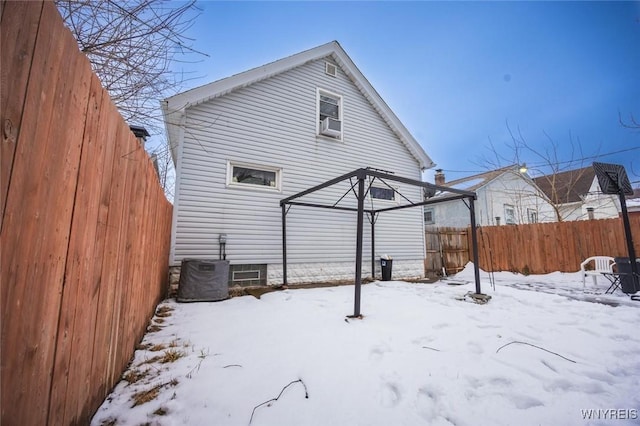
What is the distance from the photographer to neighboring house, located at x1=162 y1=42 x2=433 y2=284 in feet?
19.2

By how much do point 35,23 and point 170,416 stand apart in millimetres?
2086

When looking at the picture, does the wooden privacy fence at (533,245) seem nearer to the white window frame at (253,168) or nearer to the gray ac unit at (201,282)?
the white window frame at (253,168)

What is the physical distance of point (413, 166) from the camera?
30.0ft

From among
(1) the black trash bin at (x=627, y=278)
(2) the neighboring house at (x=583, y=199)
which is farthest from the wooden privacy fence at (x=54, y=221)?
(2) the neighboring house at (x=583, y=199)

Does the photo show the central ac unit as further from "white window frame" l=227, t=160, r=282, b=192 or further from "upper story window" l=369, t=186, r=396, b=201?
"upper story window" l=369, t=186, r=396, b=201

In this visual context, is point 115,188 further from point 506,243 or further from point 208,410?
point 506,243

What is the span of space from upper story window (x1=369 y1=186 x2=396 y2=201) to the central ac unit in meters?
2.10

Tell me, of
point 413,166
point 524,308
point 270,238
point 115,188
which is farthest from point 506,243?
point 115,188

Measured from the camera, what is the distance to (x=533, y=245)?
947cm

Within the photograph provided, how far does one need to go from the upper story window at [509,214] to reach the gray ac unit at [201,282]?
56.9 ft

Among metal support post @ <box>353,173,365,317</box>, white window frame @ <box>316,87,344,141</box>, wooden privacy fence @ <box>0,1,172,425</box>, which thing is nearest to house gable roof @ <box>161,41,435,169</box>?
white window frame @ <box>316,87,344,141</box>

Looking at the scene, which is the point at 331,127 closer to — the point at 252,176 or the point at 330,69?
the point at 330,69

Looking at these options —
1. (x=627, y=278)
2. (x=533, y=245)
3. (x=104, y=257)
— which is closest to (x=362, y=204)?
(x=104, y=257)

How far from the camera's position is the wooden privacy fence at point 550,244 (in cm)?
812
